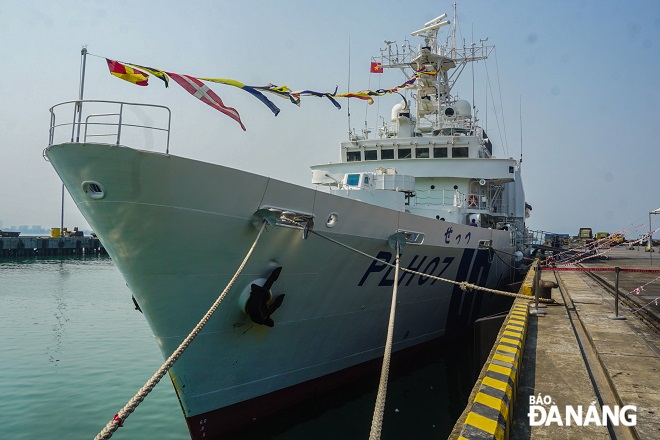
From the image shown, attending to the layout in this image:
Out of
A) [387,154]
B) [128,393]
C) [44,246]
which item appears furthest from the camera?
[44,246]

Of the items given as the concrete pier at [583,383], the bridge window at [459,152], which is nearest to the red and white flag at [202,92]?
the concrete pier at [583,383]

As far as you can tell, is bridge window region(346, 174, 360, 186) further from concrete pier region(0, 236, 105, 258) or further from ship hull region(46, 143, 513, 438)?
concrete pier region(0, 236, 105, 258)

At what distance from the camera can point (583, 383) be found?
A: 4184 millimetres

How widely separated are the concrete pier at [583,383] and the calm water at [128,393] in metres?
1.99

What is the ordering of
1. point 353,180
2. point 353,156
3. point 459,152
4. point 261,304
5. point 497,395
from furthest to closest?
1. point 353,156
2. point 459,152
3. point 353,180
4. point 261,304
5. point 497,395

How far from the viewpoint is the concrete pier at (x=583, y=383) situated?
10.6 ft

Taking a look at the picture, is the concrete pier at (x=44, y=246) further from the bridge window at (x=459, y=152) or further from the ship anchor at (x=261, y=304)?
the ship anchor at (x=261, y=304)

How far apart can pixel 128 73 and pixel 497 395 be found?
4720 millimetres

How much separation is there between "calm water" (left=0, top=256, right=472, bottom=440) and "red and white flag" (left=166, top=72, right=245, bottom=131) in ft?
13.0

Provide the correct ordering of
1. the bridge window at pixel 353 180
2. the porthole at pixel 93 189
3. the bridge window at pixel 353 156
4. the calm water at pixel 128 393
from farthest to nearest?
the bridge window at pixel 353 156 → the bridge window at pixel 353 180 → the calm water at pixel 128 393 → the porthole at pixel 93 189

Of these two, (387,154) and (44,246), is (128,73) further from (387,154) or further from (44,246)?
(44,246)

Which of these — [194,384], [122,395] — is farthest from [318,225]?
[122,395]

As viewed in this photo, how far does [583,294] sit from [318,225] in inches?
324

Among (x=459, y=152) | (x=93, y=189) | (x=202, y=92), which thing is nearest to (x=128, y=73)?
(x=202, y=92)
